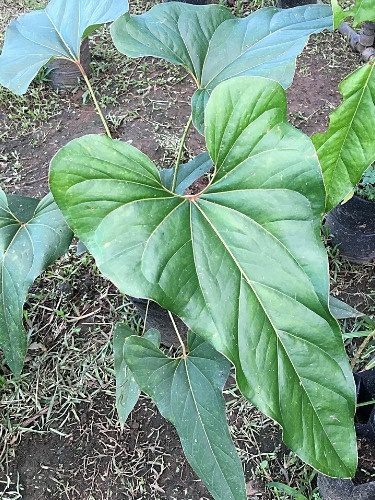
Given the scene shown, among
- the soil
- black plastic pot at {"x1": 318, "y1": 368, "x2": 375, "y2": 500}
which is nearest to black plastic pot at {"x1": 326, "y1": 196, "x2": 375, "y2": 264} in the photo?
black plastic pot at {"x1": 318, "y1": 368, "x2": 375, "y2": 500}

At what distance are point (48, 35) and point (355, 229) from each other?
0.98 meters

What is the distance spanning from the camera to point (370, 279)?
1.63 m

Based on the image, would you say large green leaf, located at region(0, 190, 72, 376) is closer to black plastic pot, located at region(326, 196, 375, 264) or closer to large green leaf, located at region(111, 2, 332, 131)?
large green leaf, located at region(111, 2, 332, 131)

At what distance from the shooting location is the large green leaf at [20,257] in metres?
0.90

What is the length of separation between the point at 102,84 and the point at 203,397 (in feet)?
5.03

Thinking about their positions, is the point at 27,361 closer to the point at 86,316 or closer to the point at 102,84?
the point at 86,316

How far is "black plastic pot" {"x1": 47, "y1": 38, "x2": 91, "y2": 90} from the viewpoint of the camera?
6.84 feet

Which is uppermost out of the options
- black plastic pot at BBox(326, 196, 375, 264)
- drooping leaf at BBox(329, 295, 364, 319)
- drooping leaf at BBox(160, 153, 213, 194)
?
drooping leaf at BBox(160, 153, 213, 194)

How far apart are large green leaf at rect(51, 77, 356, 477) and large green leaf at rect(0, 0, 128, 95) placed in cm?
34

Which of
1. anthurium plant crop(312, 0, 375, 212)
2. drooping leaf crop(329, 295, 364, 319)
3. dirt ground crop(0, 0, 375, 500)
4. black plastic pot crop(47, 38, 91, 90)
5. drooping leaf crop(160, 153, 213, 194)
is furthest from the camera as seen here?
black plastic pot crop(47, 38, 91, 90)

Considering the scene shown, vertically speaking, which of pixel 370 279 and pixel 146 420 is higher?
pixel 146 420

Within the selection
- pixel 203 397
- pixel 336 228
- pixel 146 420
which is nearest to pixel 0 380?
pixel 146 420

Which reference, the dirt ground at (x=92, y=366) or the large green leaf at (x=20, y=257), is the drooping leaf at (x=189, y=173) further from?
the dirt ground at (x=92, y=366)

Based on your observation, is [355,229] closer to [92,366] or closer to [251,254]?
[92,366]
